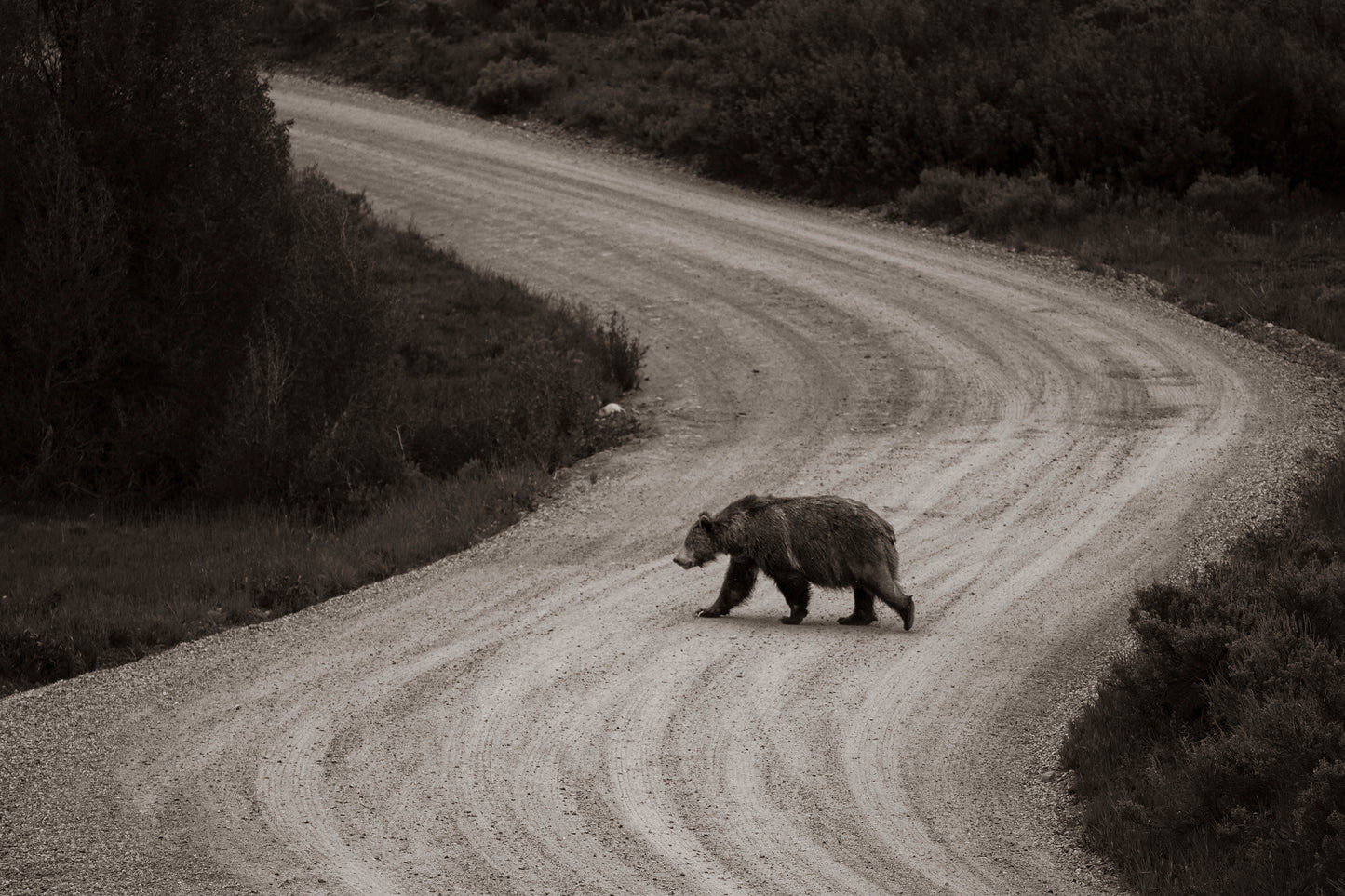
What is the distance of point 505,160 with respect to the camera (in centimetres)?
3139

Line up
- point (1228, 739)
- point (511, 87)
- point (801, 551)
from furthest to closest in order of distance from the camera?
1. point (511, 87)
2. point (801, 551)
3. point (1228, 739)

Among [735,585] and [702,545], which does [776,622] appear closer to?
[735,585]

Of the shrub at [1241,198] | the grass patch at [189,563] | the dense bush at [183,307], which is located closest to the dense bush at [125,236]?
the dense bush at [183,307]

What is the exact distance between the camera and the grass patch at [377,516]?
13.2 m

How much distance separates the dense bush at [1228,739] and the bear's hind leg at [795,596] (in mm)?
2670

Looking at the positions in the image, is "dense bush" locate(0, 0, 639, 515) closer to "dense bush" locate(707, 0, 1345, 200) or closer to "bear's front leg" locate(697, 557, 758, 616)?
"bear's front leg" locate(697, 557, 758, 616)

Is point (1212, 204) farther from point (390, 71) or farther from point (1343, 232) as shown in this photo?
point (390, 71)

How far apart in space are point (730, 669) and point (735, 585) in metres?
1.28

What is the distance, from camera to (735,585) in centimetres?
1256

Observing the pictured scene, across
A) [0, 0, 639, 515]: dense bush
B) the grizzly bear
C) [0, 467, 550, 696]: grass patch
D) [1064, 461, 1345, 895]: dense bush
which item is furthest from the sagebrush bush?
[1064, 461, 1345, 895]: dense bush

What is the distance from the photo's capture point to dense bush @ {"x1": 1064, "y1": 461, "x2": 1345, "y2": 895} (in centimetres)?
802

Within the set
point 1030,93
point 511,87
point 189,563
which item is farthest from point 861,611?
point 511,87

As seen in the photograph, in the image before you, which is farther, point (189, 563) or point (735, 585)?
point (189, 563)

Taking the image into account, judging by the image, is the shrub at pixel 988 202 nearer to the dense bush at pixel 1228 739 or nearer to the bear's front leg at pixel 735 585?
the dense bush at pixel 1228 739
